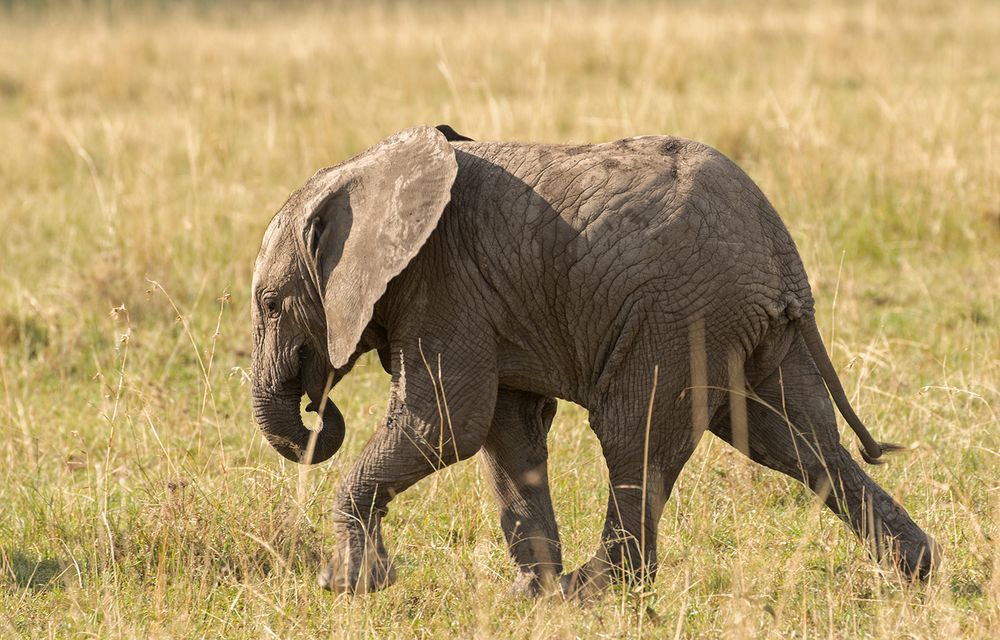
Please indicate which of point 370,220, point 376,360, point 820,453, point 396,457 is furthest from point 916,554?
point 376,360

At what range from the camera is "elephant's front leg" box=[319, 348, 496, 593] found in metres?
4.30

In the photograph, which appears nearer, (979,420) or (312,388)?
(312,388)

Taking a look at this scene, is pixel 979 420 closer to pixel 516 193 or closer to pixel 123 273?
pixel 516 193

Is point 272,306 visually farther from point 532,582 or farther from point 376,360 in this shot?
point 376,360

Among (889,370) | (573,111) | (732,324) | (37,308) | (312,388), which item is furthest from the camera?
(573,111)

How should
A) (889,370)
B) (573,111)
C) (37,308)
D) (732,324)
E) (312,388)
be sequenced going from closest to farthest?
1. (732,324)
2. (312,388)
3. (889,370)
4. (37,308)
5. (573,111)

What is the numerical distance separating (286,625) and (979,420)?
122 inches

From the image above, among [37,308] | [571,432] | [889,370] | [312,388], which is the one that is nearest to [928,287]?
[889,370]

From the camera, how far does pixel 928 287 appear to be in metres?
7.81

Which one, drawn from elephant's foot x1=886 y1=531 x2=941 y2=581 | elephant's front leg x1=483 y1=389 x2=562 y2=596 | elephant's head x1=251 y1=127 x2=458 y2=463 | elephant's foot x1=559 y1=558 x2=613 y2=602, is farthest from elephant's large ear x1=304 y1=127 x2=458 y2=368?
elephant's foot x1=886 y1=531 x2=941 y2=581

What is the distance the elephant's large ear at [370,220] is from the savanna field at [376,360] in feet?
2.63

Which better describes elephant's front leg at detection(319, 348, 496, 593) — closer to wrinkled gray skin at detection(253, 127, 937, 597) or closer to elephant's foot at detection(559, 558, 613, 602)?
wrinkled gray skin at detection(253, 127, 937, 597)

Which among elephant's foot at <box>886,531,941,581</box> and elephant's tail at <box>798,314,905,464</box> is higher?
elephant's tail at <box>798,314,905,464</box>

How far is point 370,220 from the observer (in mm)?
4297
